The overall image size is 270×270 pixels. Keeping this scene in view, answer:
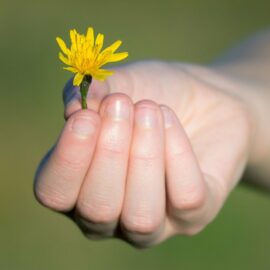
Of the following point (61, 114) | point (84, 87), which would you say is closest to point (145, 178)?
point (84, 87)

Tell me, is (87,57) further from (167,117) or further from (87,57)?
(167,117)

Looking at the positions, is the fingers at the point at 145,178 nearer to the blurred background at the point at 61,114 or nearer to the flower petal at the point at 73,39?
the flower petal at the point at 73,39

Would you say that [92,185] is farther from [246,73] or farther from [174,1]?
[174,1]

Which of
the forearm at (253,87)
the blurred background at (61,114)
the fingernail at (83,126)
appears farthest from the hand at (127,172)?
the blurred background at (61,114)

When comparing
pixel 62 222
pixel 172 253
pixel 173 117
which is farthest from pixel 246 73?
pixel 62 222

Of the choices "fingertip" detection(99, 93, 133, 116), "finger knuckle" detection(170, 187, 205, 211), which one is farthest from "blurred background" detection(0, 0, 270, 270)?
"fingertip" detection(99, 93, 133, 116)

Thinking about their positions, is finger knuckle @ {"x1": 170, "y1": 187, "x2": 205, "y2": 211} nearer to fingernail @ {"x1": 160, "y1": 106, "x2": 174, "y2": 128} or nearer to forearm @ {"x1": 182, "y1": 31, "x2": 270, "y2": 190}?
fingernail @ {"x1": 160, "y1": 106, "x2": 174, "y2": 128}
